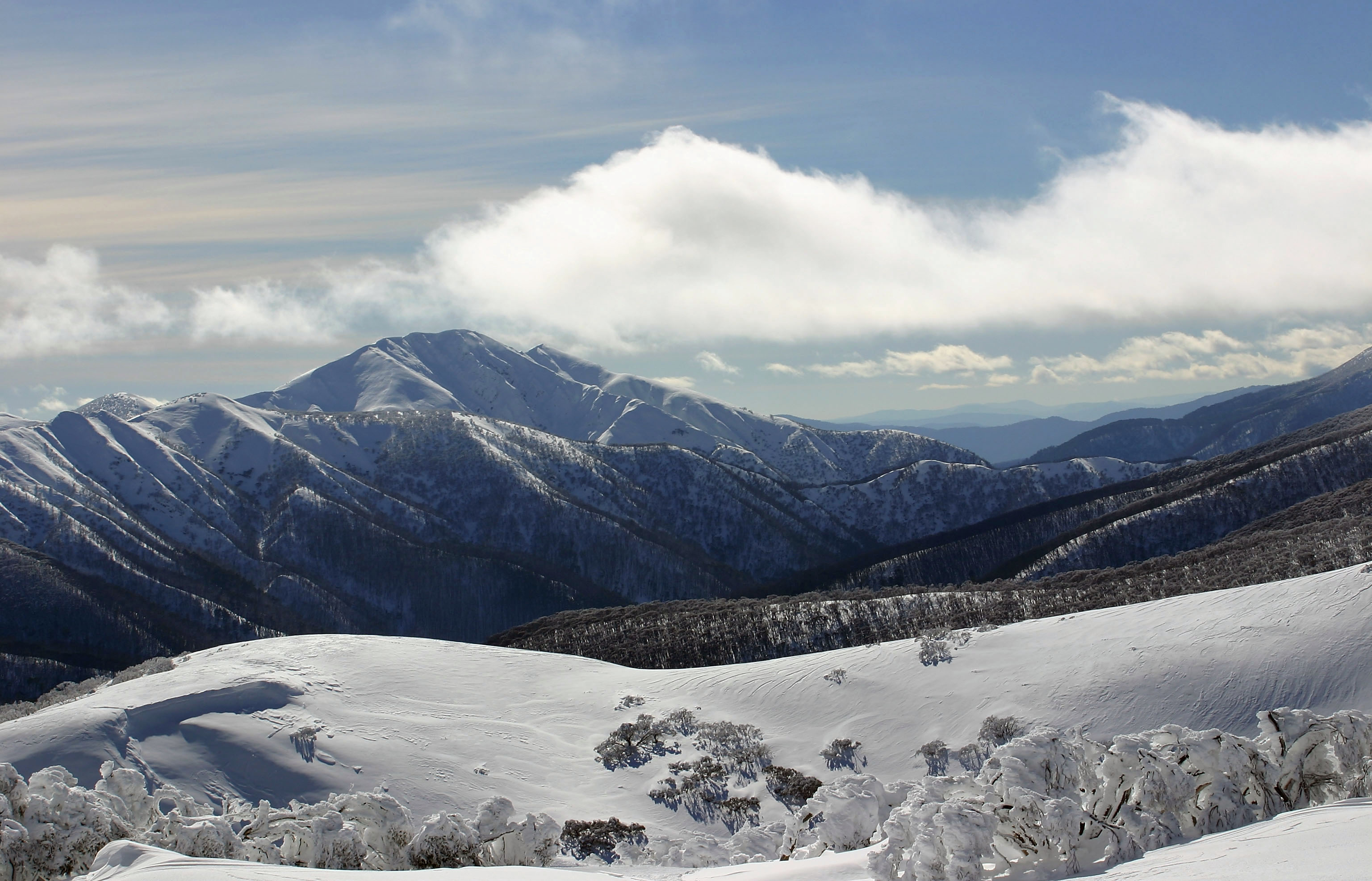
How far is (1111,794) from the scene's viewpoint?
2003 cm

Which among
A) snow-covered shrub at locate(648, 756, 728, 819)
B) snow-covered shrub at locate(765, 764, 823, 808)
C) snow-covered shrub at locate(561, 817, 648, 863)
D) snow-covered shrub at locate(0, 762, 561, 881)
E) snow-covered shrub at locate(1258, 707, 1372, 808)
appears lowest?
snow-covered shrub at locate(765, 764, 823, 808)

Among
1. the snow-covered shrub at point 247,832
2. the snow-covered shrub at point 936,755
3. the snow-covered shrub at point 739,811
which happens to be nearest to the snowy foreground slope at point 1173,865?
the snow-covered shrub at point 247,832

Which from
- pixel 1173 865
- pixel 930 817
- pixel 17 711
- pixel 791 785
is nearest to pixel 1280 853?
pixel 1173 865

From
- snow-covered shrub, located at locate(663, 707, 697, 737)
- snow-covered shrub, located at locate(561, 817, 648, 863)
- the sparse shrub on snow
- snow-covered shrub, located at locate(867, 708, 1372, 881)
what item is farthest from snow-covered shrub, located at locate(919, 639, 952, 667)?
snow-covered shrub, located at locate(867, 708, 1372, 881)

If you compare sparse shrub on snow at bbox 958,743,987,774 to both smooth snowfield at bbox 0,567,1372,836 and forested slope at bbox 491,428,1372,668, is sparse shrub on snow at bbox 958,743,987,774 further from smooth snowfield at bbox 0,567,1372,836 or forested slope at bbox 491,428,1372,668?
forested slope at bbox 491,428,1372,668

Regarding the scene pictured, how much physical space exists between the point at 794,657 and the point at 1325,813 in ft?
114

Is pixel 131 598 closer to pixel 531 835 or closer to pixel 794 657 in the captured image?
pixel 794 657

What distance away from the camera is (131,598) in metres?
184

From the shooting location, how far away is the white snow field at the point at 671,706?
36.3 metres

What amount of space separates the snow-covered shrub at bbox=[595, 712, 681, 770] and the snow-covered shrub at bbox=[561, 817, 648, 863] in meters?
6.05

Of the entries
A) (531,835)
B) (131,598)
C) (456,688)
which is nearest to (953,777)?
(531,835)

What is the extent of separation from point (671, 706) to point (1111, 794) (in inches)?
1194

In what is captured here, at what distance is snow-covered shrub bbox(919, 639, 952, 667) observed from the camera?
45781mm

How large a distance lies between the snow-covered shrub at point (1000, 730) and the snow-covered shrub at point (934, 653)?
691 cm
